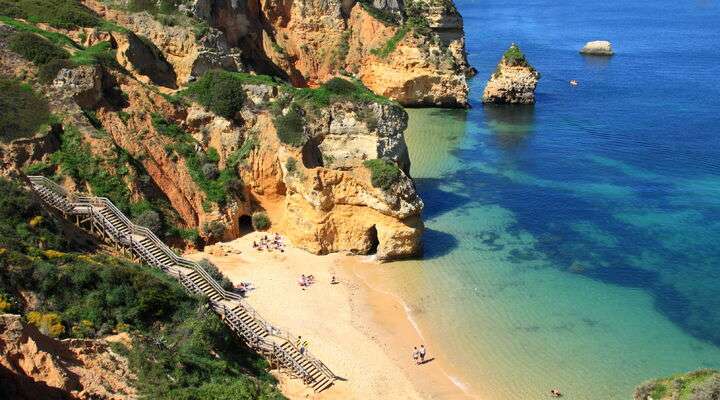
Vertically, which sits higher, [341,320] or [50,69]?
[50,69]

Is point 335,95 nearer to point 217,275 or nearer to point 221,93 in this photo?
point 221,93

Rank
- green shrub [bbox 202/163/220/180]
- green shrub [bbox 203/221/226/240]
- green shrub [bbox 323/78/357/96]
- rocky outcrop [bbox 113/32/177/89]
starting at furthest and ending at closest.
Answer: rocky outcrop [bbox 113/32/177/89] → green shrub [bbox 323/78/357/96] → green shrub [bbox 202/163/220/180] → green shrub [bbox 203/221/226/240]

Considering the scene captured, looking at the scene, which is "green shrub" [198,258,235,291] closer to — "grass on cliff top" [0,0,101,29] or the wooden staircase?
the wooden staircase

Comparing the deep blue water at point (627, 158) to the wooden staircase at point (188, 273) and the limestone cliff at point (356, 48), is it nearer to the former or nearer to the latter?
the limestone cliff at point (356, 48)

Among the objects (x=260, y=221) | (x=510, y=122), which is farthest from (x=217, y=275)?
(x=510, y=122)

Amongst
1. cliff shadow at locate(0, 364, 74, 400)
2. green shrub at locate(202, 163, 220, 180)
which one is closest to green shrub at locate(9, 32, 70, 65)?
green shrub at locate(202, 163, 220, 180)
